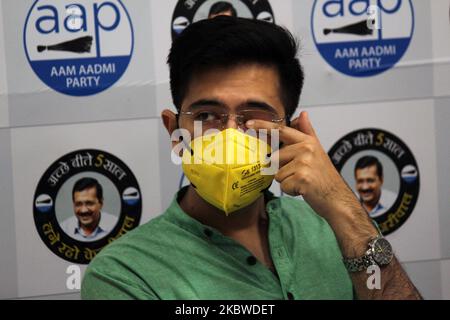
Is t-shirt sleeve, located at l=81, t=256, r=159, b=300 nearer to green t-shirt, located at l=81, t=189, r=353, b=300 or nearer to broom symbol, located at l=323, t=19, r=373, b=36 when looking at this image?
green t-shirt, located at l=81, t=189, r=353, b=300

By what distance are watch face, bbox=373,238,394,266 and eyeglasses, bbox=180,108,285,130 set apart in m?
0.38

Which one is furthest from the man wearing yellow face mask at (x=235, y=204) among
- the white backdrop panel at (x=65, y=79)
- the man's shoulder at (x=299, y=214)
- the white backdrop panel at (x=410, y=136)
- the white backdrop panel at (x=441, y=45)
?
the white backdrop panel at (x=441, y=45)

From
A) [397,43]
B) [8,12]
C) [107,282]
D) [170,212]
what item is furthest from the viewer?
[397,43]

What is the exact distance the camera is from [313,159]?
1.28m

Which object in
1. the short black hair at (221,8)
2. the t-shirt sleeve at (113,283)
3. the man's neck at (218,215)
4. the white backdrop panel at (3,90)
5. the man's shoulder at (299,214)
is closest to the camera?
the t-shirt sleeve at (113,283)

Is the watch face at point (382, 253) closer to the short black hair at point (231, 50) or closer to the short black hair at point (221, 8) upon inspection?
the short black hair at point (231, 50)

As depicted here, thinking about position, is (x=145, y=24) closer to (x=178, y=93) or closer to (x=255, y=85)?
(x=178, y=93)

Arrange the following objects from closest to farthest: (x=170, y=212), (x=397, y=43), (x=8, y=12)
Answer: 1. (x=170, y=212)
2. (x=8, y=12)
3. (x=397, y=43)

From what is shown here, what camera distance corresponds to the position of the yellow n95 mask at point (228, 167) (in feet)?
4.00

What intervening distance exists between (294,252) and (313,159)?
0.81 ft

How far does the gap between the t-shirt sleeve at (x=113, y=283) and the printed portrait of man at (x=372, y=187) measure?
3.07 ft

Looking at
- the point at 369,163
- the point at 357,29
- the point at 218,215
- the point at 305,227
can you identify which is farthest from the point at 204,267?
the point at 357,29

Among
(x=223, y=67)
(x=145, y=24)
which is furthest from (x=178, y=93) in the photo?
(x=145, y=24)

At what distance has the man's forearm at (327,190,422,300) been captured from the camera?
1277mm
